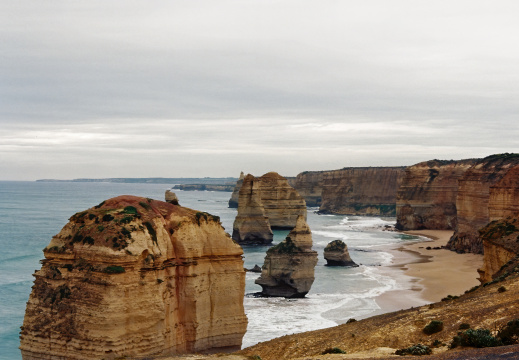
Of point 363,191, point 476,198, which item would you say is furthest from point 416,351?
point 363,191

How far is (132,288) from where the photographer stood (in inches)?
853

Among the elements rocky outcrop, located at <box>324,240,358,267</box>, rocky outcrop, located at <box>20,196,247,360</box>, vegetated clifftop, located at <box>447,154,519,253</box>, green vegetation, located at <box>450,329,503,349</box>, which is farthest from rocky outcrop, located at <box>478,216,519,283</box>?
vegetated clifftop, located at <box>447,154,519,253</box>

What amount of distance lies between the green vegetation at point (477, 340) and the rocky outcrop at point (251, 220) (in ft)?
247

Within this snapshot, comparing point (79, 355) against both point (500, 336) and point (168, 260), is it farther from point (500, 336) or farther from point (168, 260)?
point (500, 336)

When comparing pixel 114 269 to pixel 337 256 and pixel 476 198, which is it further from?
pixel 476 198

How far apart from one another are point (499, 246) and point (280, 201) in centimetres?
8027

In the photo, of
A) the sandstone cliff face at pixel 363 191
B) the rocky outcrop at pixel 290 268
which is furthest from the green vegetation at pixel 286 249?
the sandstone cliff face at pixel 363 191

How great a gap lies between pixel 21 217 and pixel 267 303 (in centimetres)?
9978

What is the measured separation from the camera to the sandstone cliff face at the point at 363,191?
172 meters

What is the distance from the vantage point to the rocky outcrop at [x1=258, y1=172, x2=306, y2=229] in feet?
369

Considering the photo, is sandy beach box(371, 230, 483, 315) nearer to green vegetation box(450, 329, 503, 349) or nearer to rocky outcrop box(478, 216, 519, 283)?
rocky outcrop box(478, 216, 519, 283)

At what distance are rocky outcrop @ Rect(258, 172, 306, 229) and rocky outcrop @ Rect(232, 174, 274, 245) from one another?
18.5m

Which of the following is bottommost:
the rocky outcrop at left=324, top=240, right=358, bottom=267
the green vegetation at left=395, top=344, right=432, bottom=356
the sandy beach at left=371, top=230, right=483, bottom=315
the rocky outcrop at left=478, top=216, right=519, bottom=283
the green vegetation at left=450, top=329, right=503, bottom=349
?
the sandy beach at left=371, top=230, right=483, bottom=315

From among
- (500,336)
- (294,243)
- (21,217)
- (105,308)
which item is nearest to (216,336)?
(105,308)
